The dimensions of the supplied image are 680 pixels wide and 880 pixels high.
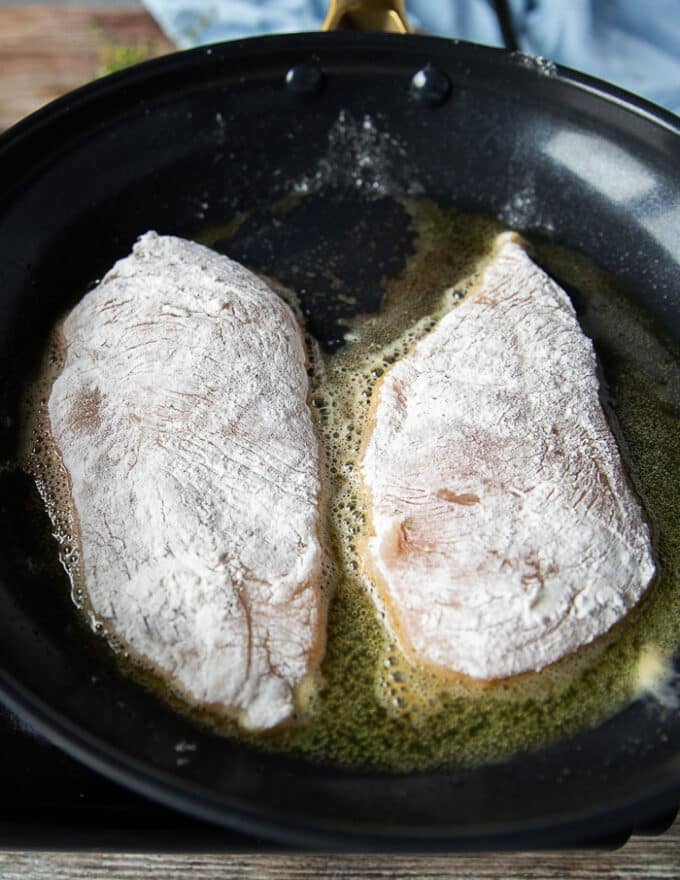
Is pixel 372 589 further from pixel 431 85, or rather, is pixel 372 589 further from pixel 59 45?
pixel 59 45

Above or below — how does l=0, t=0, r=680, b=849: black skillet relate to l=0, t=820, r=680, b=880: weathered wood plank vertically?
above

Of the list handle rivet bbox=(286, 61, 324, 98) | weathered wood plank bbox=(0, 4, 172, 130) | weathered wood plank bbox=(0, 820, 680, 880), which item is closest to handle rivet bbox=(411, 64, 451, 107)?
handle rivet bbox=(286, 61, 324, 98)

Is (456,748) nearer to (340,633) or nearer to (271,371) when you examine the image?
(340,633)

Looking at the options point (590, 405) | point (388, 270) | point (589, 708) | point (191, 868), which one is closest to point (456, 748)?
point (589, 708)

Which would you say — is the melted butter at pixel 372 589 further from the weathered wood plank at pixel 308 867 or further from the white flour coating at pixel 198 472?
the weathered wood plank at pixel 308 867

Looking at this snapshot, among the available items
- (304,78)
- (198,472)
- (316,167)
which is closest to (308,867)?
(198,472)

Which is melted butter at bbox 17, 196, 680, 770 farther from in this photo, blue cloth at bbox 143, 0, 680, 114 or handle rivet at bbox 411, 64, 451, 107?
blue cloth at bbox 143, 0, 680, 114
